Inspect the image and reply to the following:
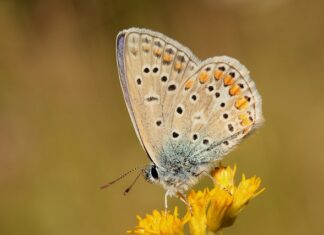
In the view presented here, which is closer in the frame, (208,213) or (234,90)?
(208,213)

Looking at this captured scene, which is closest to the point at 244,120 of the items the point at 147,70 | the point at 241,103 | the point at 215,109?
the point at 241,103

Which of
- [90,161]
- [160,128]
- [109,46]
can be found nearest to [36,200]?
[90,161]

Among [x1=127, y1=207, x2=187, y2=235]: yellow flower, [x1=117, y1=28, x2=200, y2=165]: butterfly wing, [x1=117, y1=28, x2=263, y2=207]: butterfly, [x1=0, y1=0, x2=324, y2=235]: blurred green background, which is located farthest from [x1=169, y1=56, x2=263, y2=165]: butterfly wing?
[x1=0, y1=0, x2=324, y2=235]: blurred green background

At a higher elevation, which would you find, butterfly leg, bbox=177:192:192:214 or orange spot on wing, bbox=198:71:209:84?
orange spot on wing, bbox=198:71:209:84

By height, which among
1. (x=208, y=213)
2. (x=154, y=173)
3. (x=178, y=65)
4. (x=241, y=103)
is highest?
(x=178, y=65)

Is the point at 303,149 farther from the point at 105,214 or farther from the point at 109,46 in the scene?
the point at 109,46

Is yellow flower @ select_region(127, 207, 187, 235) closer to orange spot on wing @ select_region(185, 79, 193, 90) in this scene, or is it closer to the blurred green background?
orange spot on wing @ select_region(185, 79, 193, 90)

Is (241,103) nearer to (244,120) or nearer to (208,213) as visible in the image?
(244,120)
